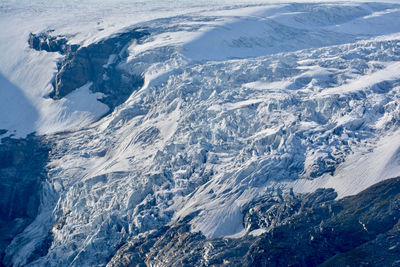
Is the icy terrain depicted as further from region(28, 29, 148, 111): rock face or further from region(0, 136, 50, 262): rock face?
region(0, 136, 50, 262): rock face

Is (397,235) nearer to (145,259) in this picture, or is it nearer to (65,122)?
(145,259)

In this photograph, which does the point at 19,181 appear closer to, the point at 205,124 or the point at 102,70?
the point at 205,124

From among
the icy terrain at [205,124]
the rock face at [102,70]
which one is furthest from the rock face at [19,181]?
the rock face at [102,70]

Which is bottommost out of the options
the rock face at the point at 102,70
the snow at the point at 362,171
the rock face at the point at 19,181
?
the rock face at the point at 19,181

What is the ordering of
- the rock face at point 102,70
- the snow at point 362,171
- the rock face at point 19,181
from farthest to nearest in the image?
the rock face at point 102,70
the rock face at point 19,181
the snow at point 362,171

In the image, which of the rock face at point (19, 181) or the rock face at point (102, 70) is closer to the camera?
the rock face at point (19, 181)

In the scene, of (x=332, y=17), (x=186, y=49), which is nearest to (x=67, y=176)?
(x=186, y=49)

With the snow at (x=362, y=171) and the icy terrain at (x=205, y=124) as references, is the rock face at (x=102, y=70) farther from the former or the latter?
the snow at (x=362, y=171)
